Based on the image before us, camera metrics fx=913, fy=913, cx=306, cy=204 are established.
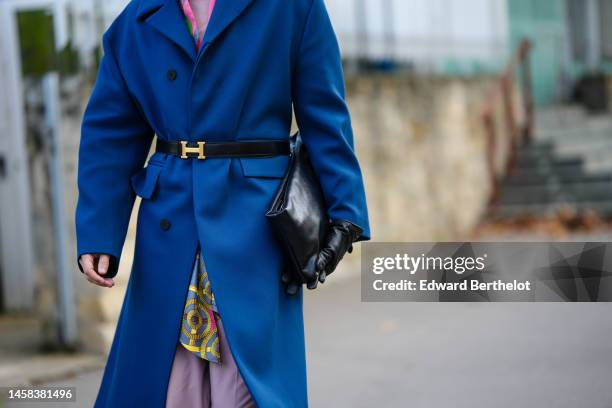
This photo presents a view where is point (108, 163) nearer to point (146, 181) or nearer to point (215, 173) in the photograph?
point (146, 181)

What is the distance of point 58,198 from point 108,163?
9.12 feet

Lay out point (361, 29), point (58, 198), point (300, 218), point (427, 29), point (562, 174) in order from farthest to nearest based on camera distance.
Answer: point (562, 174) → point (427, 29) → point (361, 29) → point (58, 198) → point (300, 218)

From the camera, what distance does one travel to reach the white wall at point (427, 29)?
8.82 meters

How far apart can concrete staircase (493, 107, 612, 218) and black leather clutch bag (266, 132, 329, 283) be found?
8337 mm

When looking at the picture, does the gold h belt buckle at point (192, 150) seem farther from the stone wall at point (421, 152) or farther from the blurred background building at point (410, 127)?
the stone wall at point (421, 152)

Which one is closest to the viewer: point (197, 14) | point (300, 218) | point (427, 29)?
point (300, 218)

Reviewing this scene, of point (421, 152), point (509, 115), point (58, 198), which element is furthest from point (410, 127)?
point (58, 198)

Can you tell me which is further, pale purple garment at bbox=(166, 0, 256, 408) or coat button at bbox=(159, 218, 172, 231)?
coat button at bbox=(159, 218, 172, 231)

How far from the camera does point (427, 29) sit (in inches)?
419

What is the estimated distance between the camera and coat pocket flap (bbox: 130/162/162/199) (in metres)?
2.60

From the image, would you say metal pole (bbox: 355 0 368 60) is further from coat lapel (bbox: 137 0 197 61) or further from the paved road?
coat lapel (bbox: 137 0 197 61)

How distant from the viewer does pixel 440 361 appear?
210 inches

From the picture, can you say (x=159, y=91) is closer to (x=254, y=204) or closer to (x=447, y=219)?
(x=254, y=204)

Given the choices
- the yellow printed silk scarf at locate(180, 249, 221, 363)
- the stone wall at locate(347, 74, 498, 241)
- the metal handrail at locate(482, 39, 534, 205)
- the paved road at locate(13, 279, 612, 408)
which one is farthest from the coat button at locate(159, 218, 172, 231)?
the metal handrail at locate(482, 39, 534, 205)
